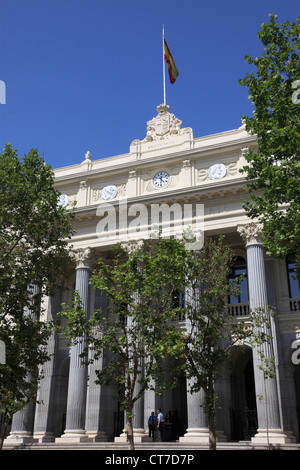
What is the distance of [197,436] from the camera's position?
78.1 ft

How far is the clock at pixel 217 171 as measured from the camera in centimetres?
2877

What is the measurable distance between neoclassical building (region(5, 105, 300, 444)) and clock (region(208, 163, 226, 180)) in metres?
0.06

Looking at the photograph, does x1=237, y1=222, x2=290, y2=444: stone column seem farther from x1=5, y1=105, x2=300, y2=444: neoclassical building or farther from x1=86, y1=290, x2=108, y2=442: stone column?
→ x1=86, y1=290, x2=108, y2=442: stone column

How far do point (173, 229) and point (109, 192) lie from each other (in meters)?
5.38

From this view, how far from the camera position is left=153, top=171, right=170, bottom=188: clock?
3000cm

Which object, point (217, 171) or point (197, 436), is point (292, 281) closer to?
point (217, 171)

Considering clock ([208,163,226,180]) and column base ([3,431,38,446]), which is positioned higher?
clock ([208,163,226,180])

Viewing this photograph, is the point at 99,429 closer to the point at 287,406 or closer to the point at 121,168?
the point at 287,406

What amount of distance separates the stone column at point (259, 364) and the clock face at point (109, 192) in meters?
8.21

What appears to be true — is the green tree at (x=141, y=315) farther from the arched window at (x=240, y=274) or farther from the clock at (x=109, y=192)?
the clock at (x=109, y=192)

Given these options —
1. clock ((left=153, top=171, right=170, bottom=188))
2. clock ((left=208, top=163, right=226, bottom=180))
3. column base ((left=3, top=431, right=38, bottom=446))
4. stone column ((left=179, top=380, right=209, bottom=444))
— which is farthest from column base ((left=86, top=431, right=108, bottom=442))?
clock ((left=208, top=163, right=226, bottom=180))

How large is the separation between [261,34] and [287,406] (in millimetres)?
17033

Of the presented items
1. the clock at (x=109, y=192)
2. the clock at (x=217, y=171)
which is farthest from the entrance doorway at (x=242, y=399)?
the clock at (x=109, y=192)

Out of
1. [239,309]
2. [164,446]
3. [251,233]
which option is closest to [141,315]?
[164,446]
